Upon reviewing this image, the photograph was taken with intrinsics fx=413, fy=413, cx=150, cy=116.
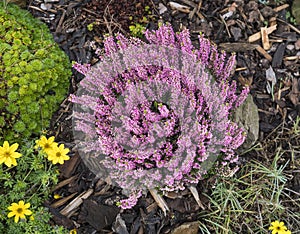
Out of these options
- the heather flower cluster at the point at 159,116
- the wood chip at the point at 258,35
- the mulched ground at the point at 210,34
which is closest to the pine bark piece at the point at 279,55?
the mulched ground at the point at 210,34

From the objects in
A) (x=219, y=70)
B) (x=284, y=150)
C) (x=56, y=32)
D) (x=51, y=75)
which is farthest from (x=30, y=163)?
(x=284, y=150)

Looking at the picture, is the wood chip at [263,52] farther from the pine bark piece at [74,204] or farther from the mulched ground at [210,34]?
the pine bark piece at [74,204]

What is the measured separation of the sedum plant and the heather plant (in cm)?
21

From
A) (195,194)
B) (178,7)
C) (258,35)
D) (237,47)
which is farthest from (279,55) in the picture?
(195,194)

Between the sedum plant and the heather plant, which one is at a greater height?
the sedum plant

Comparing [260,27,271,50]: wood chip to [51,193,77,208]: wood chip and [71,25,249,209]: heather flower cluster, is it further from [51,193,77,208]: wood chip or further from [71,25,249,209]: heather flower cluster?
[51,193,77,208]: wood chip

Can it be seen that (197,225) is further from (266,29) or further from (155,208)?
(266,29)

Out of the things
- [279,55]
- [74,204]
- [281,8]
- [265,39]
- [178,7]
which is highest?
[178,7]

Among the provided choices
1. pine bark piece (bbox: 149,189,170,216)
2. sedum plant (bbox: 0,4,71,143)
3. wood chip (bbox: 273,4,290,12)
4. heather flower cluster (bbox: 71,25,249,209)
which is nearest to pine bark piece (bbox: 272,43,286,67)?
wood chip (bbox: 273,4,290,12)

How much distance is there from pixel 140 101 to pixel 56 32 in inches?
55.1

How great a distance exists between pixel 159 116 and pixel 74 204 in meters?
1.05

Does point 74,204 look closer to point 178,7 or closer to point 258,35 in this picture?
point 178,7

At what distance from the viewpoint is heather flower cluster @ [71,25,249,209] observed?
2.79m

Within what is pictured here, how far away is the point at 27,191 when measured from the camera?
297 cm
